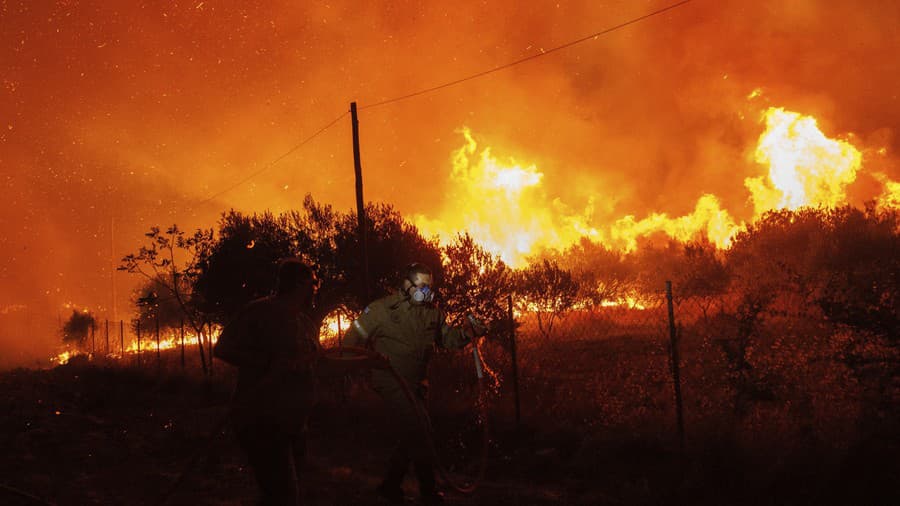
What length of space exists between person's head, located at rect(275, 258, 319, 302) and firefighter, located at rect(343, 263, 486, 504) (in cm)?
181

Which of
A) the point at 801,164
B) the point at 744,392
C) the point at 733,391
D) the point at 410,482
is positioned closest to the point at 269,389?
the point at 410,482

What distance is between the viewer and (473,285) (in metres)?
19.1

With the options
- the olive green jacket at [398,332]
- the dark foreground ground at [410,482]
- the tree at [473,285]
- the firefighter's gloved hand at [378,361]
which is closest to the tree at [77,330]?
the tree at [473,285]

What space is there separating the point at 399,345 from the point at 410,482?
2.05m

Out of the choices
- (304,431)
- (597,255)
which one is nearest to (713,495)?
(304,431)

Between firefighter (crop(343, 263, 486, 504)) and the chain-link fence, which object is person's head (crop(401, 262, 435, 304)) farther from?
the chain-link fence

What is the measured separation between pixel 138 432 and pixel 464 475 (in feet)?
23.7

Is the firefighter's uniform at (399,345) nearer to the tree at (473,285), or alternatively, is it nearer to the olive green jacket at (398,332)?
the olive green jacket at (398,332)

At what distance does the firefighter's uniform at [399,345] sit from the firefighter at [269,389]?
2.01 metres

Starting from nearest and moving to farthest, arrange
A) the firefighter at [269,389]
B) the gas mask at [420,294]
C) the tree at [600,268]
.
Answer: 1. the firefighter at [269,389]
2. the gas mask at [420,294]
3. the tree at [600,268]

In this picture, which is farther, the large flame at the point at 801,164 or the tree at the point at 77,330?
the tree at the point at 77,330

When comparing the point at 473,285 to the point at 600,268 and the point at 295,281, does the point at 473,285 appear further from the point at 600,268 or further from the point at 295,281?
the point at 600,268

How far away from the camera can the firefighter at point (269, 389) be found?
4.12 metres

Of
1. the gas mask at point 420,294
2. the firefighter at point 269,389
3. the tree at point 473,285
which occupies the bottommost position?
the firefighter at point 269,389
